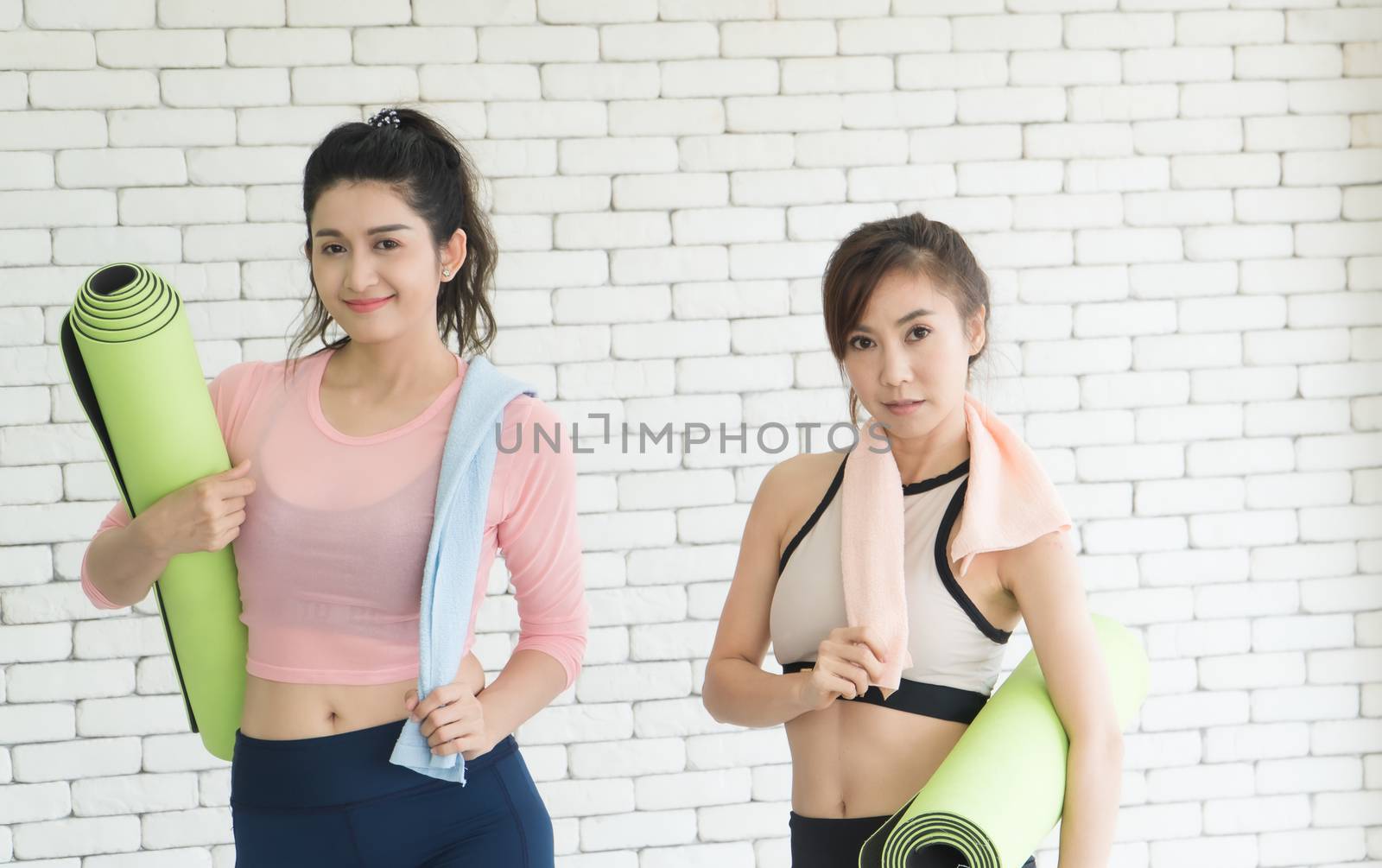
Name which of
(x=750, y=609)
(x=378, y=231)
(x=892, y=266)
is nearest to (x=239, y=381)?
(x=378, y=231)

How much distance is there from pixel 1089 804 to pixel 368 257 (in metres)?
1.15

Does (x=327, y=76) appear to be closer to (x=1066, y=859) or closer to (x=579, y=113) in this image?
(x=579, y=113)

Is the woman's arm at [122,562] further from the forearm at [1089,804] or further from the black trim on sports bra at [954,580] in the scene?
the forearm at [1089,804]

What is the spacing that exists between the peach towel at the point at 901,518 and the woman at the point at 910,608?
3cm

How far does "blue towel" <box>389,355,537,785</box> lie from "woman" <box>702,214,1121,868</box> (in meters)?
0.39

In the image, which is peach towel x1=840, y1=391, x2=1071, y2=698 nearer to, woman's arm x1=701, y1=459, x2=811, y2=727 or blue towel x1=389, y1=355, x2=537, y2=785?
woman's arm x1=701, y1=459, x2=811, y2=727

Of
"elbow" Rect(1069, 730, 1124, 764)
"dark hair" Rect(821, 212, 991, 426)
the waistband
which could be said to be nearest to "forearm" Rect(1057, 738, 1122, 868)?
"elbow" Rect(1069, 730, 1124, 764)

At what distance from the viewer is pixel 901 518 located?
5.33 ft

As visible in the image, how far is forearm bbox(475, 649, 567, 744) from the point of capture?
160 centimetres

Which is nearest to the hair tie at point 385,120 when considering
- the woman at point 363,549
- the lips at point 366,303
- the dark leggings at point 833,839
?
the woman at point 363,549

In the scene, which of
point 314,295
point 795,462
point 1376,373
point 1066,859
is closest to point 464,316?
point 314,295

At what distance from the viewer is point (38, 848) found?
2859 millimetres

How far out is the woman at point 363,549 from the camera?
1560mm

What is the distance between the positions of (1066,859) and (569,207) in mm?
1973
